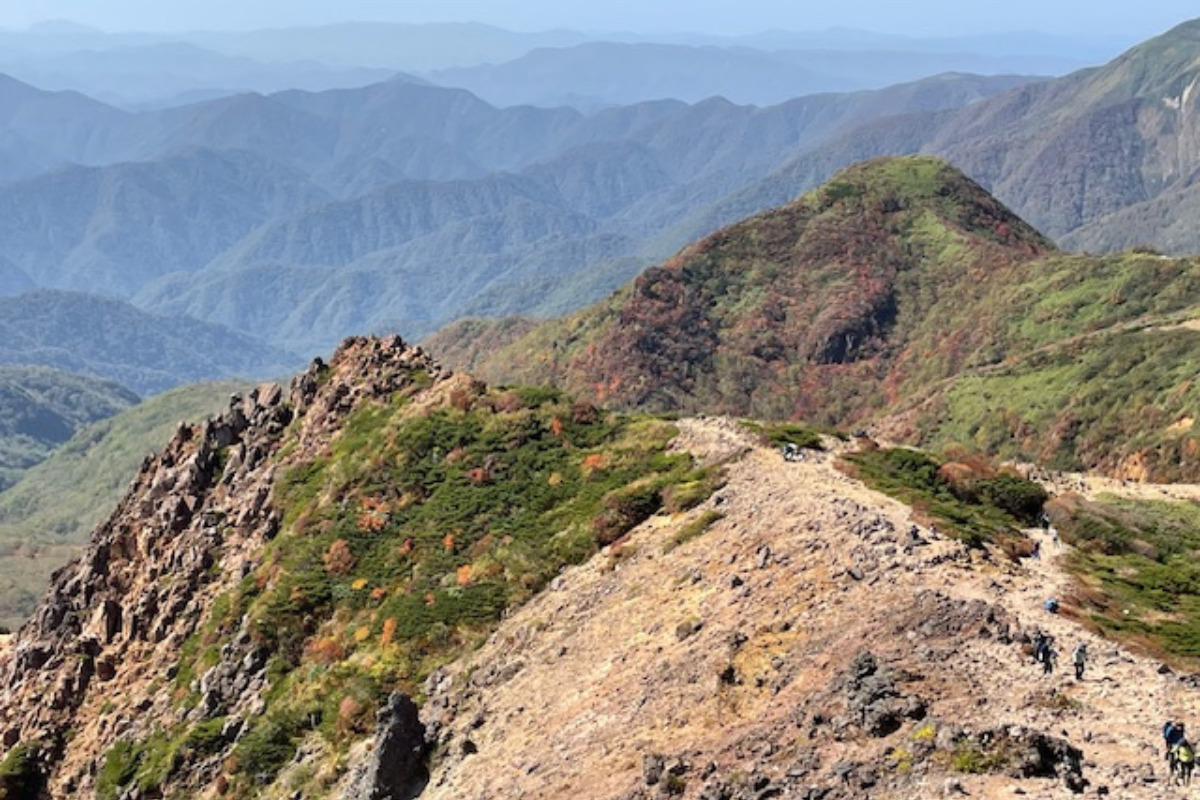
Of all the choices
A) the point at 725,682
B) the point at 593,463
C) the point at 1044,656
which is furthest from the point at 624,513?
the point at 1044,656

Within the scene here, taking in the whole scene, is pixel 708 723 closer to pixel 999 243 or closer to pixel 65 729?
pixel 65 729

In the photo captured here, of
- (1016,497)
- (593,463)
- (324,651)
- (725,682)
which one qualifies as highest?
(725,682)

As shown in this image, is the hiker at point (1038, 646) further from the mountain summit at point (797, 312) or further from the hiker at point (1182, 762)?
the mountain summit at point (797, 312)

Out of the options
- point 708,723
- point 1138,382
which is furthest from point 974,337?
point 708,723

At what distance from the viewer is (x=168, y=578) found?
2036 inches

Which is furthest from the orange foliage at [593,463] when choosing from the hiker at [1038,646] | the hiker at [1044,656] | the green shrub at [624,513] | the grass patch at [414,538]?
the hiker at [1044,656]

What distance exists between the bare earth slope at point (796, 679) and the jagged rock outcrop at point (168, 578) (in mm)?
13082

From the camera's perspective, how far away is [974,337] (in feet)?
507

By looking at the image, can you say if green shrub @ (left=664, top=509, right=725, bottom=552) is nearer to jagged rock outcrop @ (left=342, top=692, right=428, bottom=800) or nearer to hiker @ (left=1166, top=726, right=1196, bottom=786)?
jagged rock outcrop @ (left=342, top=692, right=428, bottom=800)

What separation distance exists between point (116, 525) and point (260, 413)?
368 inches

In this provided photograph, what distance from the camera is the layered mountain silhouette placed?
110125 millimetres

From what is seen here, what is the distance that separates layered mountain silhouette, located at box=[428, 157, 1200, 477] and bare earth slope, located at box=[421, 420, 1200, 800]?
70218 mm

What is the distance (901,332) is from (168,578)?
13651 cm

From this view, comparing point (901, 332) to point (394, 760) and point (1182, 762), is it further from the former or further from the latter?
point (1182, 762)
